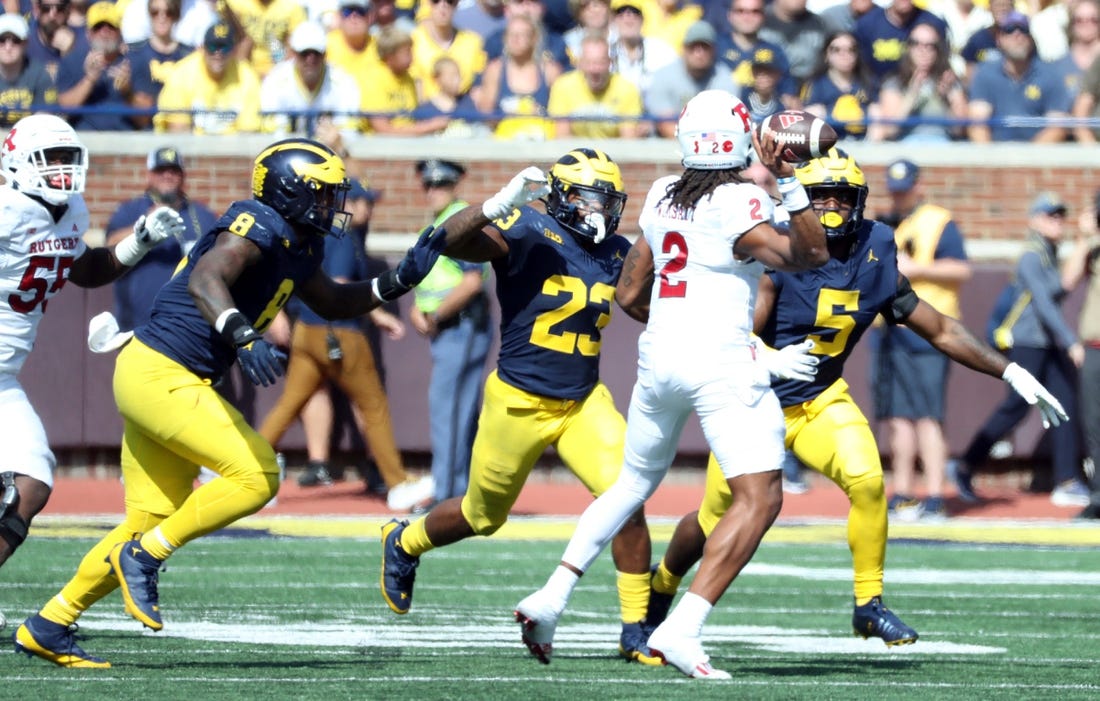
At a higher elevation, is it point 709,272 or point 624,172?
point 709,272

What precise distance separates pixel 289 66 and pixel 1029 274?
16.2 ft

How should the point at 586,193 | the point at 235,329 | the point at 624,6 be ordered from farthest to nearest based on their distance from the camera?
the point at 624,6
the point at 586,193
the point at 235,329

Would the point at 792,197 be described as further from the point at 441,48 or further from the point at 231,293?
the point at 441,48

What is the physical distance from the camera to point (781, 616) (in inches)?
318

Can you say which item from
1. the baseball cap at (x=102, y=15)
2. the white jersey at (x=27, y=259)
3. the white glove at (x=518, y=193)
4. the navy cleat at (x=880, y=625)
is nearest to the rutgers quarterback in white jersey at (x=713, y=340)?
the white glove at (x=518, y=193)

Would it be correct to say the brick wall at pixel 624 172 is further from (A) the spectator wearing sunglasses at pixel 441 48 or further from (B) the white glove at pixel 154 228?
(B) the white glove at pixel 154 228

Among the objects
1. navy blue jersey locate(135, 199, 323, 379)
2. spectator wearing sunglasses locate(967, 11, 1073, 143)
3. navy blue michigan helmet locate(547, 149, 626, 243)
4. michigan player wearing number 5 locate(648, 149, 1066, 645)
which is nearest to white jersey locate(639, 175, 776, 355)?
navy blue michigan helmet locate(547, 149, 626, 243)

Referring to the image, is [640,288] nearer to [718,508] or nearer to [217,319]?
[718,508]

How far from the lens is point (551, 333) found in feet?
23.2

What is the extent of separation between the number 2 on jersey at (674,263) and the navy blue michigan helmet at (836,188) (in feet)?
3.37

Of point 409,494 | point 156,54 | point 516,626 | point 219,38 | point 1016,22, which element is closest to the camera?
point 516,626

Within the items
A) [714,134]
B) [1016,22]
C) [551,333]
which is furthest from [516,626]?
[1016,22]

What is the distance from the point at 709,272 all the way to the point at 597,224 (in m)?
0.85

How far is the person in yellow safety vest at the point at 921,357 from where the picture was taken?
450 inches
